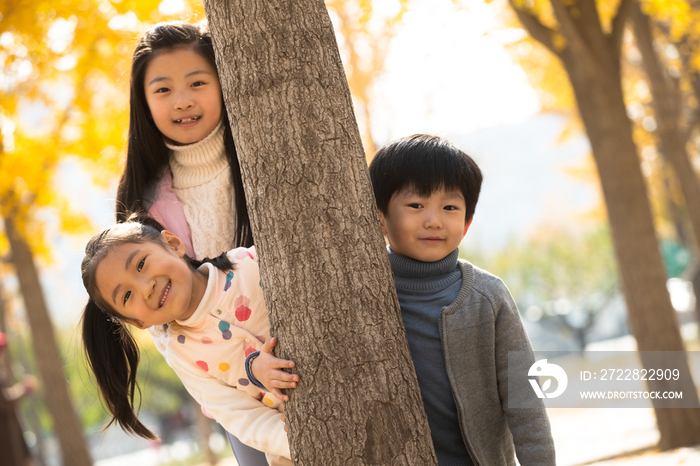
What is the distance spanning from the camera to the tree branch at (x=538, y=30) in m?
5.35

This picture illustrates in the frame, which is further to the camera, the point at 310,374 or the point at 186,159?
the point at 186,159

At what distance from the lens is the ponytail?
212cm

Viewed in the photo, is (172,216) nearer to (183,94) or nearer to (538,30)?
(183,94)

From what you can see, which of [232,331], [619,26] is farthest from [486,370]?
[619,26]

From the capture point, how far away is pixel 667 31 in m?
9.80

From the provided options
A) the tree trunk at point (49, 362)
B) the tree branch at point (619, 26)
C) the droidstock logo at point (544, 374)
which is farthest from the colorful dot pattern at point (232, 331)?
the tree trunk at point (49, 362)

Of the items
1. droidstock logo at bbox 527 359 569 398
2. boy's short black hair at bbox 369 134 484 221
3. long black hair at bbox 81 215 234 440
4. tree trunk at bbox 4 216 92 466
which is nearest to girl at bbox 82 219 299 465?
long black hair at bbox 81 215 234 440

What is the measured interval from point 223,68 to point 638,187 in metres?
4.33

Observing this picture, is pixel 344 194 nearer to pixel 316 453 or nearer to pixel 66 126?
pixel 316 453

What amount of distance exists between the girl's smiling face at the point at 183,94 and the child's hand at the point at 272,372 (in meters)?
0.83

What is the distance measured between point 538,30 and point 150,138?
407 cm

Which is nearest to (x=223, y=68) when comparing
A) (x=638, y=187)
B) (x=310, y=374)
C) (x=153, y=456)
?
(x=310, y=374)

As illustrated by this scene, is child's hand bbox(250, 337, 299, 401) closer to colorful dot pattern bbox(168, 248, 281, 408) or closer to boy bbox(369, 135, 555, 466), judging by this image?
colorful dot pattern bbox(168, 248, 281, 408)

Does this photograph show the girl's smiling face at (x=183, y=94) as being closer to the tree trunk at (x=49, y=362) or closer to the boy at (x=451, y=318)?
the boy at (x=451, y=318)
